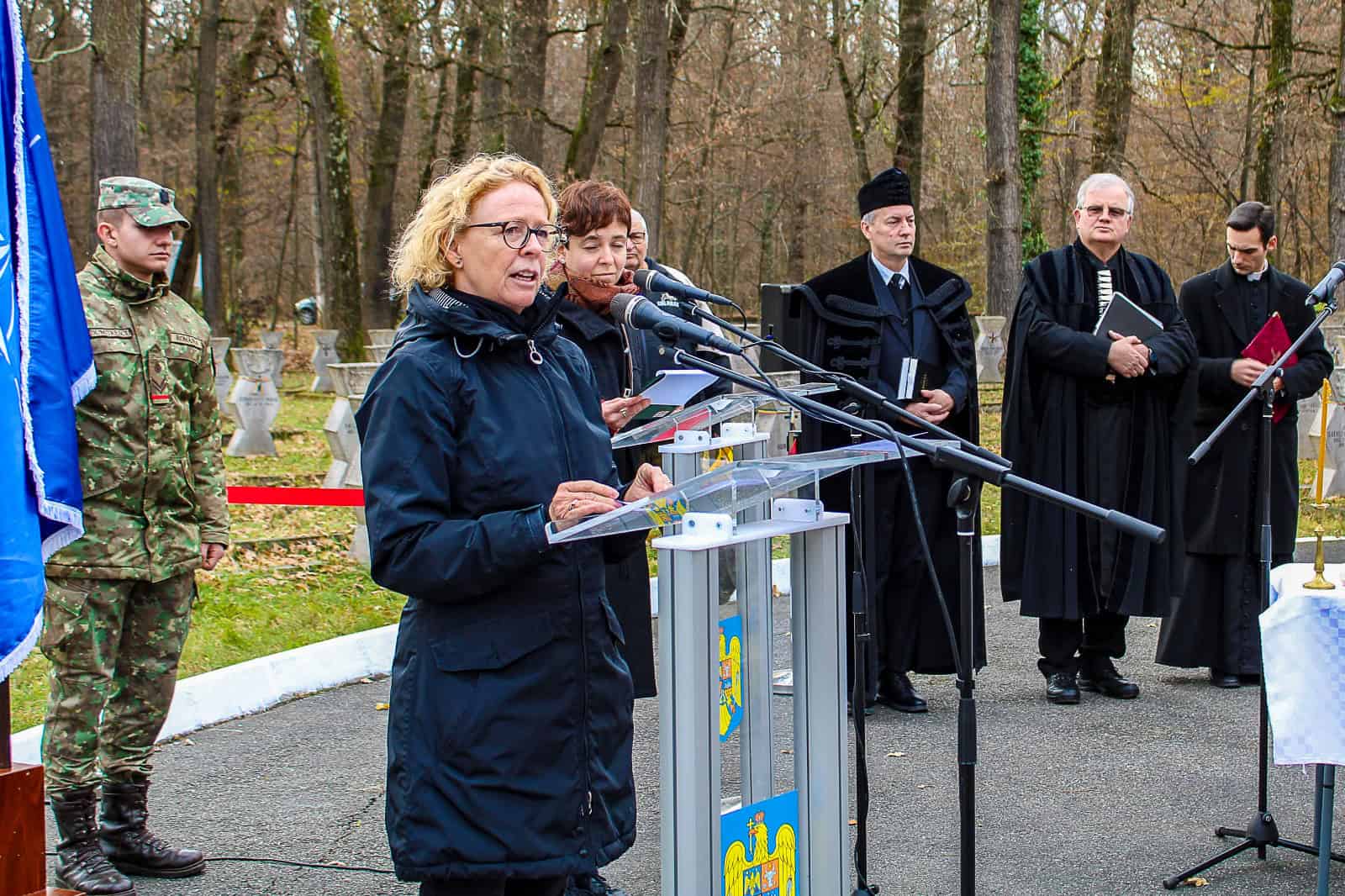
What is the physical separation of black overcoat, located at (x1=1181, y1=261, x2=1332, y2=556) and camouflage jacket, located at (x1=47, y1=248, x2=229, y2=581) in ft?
15.7

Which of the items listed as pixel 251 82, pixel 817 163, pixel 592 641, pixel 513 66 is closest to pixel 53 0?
pixel 251 82

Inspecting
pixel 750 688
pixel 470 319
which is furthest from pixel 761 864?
pixel 470 319

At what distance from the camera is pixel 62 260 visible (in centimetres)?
346

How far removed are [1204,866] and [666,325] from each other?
2.74m

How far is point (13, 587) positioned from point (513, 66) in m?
Result: 17.8

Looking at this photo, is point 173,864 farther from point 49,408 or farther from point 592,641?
point 592,641

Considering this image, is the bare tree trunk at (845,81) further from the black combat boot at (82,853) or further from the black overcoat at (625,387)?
the black combat boot at (82,853)

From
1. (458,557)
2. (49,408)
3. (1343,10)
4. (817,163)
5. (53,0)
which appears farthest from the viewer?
(817,163)

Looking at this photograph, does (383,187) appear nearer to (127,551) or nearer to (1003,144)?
(1003,144)

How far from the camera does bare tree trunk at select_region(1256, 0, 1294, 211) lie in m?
19.0

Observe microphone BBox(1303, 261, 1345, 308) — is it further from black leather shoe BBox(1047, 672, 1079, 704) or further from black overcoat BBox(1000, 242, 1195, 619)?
black leather shoe BBox(1047, 672, 1079, 704)

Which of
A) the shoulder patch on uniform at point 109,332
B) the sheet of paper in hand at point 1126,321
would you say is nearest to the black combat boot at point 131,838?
the shoulder patch on uniform at point 109,332

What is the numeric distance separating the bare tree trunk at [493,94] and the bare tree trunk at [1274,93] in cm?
1044

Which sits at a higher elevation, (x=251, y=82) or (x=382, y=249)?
(x=251, y=82)
